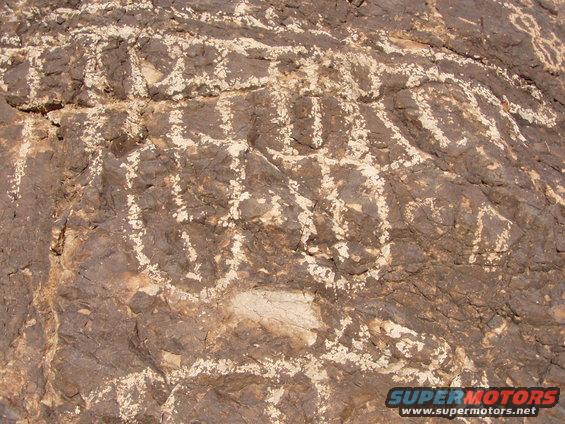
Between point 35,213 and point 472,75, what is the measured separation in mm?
1934

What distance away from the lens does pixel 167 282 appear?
2324 mm

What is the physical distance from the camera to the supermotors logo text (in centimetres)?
228

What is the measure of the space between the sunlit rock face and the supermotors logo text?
0.04m

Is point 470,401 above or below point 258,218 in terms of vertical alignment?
below

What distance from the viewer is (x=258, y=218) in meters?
2.39

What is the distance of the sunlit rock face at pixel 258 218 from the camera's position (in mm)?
2252

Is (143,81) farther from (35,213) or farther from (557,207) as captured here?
(557,207)

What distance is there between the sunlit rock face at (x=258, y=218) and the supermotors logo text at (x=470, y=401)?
44mm

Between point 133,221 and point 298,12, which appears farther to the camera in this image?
point 298,12

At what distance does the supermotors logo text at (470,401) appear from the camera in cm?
228

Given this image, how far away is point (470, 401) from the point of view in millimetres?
2305

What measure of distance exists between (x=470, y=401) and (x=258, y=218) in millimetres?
1027

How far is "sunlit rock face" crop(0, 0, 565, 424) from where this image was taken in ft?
7.39

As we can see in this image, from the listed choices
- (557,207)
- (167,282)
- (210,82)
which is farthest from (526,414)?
(210,82)
